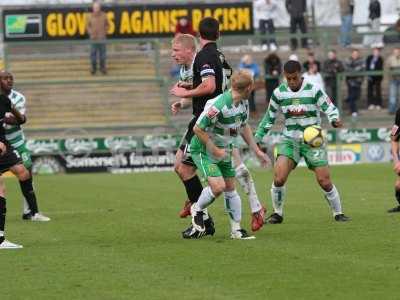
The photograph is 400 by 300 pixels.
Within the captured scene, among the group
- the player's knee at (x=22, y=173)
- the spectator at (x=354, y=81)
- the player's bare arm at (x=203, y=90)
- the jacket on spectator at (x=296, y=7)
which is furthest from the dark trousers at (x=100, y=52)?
the player's bare arm at (x=203, y=90)

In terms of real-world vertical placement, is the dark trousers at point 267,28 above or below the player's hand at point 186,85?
below

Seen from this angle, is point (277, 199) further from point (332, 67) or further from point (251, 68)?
point (332, 67)

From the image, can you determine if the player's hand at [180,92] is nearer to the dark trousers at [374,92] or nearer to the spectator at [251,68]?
the spectator at [251,68]

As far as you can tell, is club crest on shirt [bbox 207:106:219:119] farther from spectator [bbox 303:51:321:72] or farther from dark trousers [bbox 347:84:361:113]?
dark trousers [bbox 347:84:361:113]

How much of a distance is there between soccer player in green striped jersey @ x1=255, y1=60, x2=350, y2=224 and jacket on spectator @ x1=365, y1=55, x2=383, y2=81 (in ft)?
69.1

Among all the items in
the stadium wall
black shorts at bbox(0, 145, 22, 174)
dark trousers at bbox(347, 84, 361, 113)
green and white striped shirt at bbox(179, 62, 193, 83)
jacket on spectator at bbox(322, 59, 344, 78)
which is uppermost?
green and white striped shirt at bbox(179, 62, 193, 83)

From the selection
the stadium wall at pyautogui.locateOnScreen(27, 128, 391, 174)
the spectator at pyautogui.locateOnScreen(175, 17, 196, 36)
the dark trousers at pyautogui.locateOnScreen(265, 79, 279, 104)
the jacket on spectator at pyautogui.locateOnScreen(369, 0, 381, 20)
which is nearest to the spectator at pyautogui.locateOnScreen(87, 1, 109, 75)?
the spectator at pyautogui.locateOnScreen(175, 17, 196, 36)

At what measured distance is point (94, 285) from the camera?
9547 mm

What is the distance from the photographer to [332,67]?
114ft

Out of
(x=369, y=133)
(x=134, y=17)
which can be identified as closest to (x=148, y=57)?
(x=134, y=17)

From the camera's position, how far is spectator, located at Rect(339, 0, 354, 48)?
36.4 metres

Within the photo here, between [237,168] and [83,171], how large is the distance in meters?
18.5

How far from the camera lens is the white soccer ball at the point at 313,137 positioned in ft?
46.5

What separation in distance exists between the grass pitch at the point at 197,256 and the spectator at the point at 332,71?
630 inches
